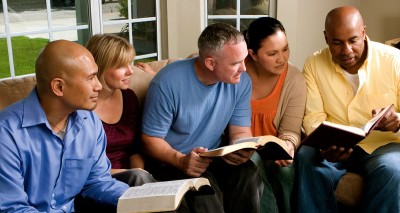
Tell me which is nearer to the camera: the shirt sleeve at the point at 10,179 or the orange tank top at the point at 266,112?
the shirt sleeve at the point at 10,179

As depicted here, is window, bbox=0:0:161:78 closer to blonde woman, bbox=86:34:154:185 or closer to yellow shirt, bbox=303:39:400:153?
blonde woman, bbox=86:34:154:185

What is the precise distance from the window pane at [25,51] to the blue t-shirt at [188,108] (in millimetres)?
1672

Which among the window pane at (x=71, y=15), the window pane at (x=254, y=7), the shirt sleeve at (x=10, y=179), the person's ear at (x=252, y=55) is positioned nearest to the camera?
the shirt sleeve at (x=10, y=179)

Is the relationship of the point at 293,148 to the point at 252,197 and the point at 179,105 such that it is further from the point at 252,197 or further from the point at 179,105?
the point at 179,105

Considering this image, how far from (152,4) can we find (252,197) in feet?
7.69

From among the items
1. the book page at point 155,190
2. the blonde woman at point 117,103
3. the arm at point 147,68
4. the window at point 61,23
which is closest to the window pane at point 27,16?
the window at point 61,23

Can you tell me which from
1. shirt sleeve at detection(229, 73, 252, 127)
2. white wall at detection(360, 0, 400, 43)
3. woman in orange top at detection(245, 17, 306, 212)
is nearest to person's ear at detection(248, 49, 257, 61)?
woman in orange top at detection(245, 17, 306, 212)

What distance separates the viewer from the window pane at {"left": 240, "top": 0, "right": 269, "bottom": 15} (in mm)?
4219

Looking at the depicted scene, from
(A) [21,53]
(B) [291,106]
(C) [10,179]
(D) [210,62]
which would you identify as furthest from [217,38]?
(A) [21,53]

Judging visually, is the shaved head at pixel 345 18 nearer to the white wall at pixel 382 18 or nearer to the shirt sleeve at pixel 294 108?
the shirt sleeve at pixel 294 108

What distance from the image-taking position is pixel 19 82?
2.18 m

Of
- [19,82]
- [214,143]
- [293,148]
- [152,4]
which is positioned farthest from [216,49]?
[152,4]

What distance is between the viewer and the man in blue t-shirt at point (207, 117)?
7.03 feet

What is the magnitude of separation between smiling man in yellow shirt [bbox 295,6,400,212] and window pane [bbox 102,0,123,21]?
1.80 meters
